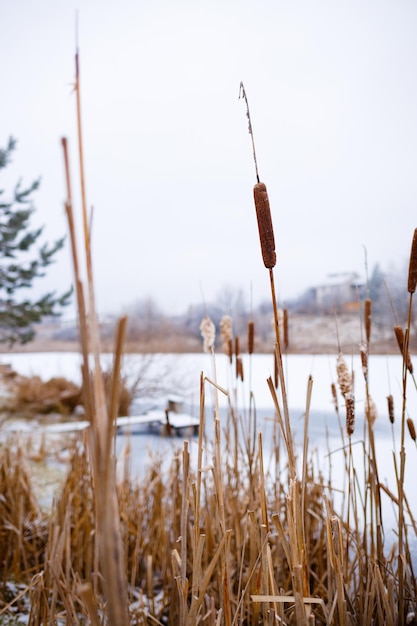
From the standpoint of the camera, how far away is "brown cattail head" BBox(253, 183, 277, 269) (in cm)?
35

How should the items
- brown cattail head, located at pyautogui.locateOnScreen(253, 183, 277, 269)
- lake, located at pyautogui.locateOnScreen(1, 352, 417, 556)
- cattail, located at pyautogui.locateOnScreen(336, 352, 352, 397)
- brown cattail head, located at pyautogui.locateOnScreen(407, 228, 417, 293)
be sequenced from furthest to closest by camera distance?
1. lake, located at pyautogui.locateOnScreen(1, 352, 417, 556)
2. cattail, located at pyautogui.locateOnScreen(336, 352, 352, 397)
3. brown cattail head, located at pyautogui.locateOnScreen(407, 228, 417, 293)
4. brown cattail head, located at pyautogui.locateOnScreen(253, 183, 277, 269)

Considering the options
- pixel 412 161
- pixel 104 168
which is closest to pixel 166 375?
pixel 104 168

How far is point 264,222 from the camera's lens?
1.17 ft

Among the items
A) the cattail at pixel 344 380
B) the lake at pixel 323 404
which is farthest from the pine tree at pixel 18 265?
the cattail at pixel 344 380

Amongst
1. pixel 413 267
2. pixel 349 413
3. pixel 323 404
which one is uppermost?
pixel 413 267

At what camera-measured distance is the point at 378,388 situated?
59.2 inches

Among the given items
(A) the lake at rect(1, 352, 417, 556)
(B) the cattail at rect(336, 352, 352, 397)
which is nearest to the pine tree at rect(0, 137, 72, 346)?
(A) the lake at rect(1, 352, 417, 556)

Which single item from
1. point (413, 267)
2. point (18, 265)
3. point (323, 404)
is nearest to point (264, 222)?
point (413, 267)

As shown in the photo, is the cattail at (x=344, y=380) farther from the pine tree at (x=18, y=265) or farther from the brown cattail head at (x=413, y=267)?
the pine tree at (x=18, y=265)

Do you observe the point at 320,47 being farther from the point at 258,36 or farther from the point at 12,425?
the point at 12,425

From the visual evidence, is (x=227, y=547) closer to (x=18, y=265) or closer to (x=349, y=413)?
(x=349, y=413)

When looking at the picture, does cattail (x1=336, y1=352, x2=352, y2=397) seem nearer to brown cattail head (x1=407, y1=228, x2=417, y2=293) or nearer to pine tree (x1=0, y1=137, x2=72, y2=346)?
brown cattail head (x1=407, y1=228, x2=417, y2=293)

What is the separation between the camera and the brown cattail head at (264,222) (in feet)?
1.16

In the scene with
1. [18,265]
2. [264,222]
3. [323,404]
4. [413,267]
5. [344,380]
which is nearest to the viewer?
[264,222]
